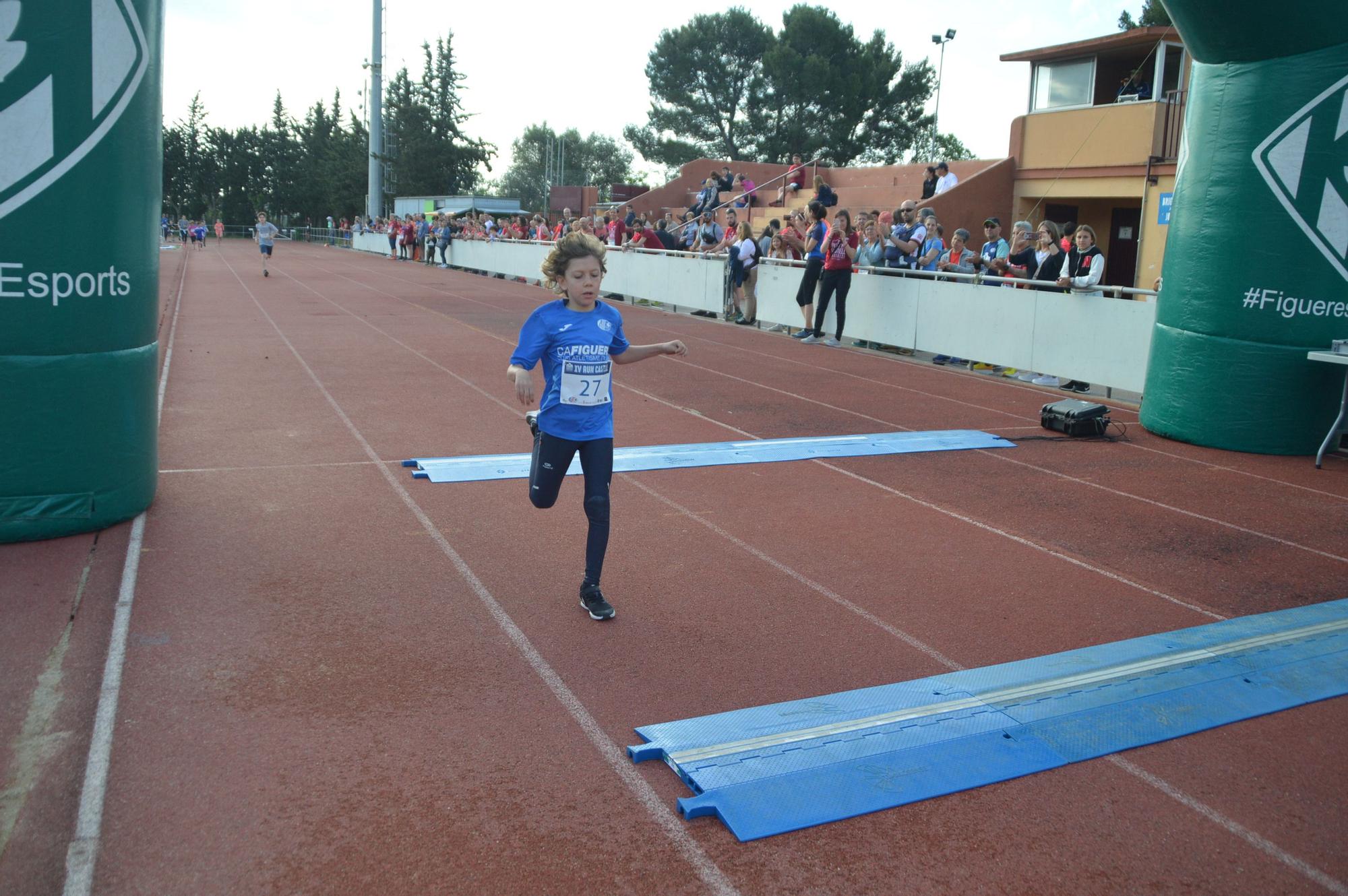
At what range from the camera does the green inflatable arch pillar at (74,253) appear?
5.69 metres

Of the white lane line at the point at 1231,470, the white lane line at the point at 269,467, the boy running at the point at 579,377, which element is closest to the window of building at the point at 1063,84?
the white lane line at the point at 1231,470

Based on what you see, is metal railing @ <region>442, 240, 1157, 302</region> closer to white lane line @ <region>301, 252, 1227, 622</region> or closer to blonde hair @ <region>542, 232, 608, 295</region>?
white lane line @ <region>301, 252, 1227, 622</region>

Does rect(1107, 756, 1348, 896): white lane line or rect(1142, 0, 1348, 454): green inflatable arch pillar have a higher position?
rect(1142, 0, 1348, 454): green inflatable arch pillar

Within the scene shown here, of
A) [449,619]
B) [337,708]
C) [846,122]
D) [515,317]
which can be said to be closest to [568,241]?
[449,619]

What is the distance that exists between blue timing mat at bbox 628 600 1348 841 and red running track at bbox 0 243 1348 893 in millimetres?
103

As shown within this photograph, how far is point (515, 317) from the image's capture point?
20859mm

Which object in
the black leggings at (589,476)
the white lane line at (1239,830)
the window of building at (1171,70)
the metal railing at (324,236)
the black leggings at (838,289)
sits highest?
the window of building at (1171,70)

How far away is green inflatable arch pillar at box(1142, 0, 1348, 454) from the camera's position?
9.05 metres

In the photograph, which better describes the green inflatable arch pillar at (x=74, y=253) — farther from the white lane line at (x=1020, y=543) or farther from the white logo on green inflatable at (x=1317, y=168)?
the white logo on green inflatable at (x=1317, y=168)

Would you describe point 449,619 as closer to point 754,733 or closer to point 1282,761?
point 754,733

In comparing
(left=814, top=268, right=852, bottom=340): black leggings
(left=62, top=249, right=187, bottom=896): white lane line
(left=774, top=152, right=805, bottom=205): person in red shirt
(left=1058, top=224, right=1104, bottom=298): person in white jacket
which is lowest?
(left=62, top=249, right=187, bottom=896): white lane line

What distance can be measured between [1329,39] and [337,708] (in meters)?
9.43

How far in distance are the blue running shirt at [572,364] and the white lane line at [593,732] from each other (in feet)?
3.31

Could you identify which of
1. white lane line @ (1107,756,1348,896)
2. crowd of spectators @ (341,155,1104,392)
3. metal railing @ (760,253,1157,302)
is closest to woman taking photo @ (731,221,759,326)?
crowd of spectators @ (341,155,1104,392)
